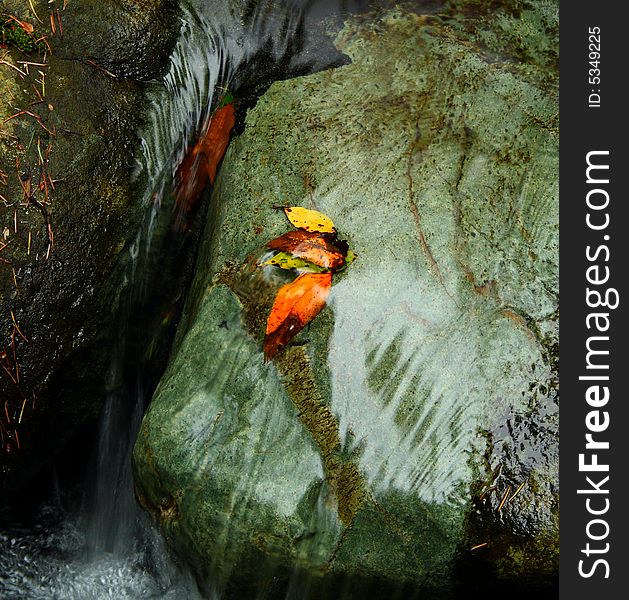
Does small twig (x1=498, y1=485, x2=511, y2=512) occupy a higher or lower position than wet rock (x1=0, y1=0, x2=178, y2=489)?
lower

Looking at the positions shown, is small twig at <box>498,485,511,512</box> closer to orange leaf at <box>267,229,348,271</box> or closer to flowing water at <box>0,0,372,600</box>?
orange leaf at <box>267,229,348,271</box>

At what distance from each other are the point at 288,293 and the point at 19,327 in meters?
1.23

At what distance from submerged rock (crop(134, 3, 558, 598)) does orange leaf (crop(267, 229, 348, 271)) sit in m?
0.05

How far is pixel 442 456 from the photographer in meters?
2.77

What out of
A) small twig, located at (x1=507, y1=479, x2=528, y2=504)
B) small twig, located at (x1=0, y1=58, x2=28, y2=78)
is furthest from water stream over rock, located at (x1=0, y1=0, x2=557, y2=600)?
small twig, located at (x1=0, y1=58, x2=28, y2=78)

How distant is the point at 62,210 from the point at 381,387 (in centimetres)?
165

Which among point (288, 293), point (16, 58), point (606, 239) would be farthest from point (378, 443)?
point (16, 58)

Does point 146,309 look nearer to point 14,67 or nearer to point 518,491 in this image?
point 14,67

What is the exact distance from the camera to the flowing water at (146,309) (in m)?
3.55

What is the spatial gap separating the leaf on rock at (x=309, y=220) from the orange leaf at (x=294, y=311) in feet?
0.70

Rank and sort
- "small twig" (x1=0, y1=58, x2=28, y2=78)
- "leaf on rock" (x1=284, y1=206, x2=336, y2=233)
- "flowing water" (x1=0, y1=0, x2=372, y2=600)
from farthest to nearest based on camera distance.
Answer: "flowing water" (x1=0, y1=0, x2=372, y2=600)
"small twig" (x1=0, y1=58, x2=28, y2=78)
"leaf on rock" (x1=284, y1=206, x2=336, y2=233)

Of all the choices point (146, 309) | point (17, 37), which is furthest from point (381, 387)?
point (17, 37)

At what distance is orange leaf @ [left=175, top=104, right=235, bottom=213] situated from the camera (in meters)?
3.61

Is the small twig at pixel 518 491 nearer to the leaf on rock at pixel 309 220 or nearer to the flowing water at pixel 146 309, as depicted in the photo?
the leaf on rock at pixel 309 220
